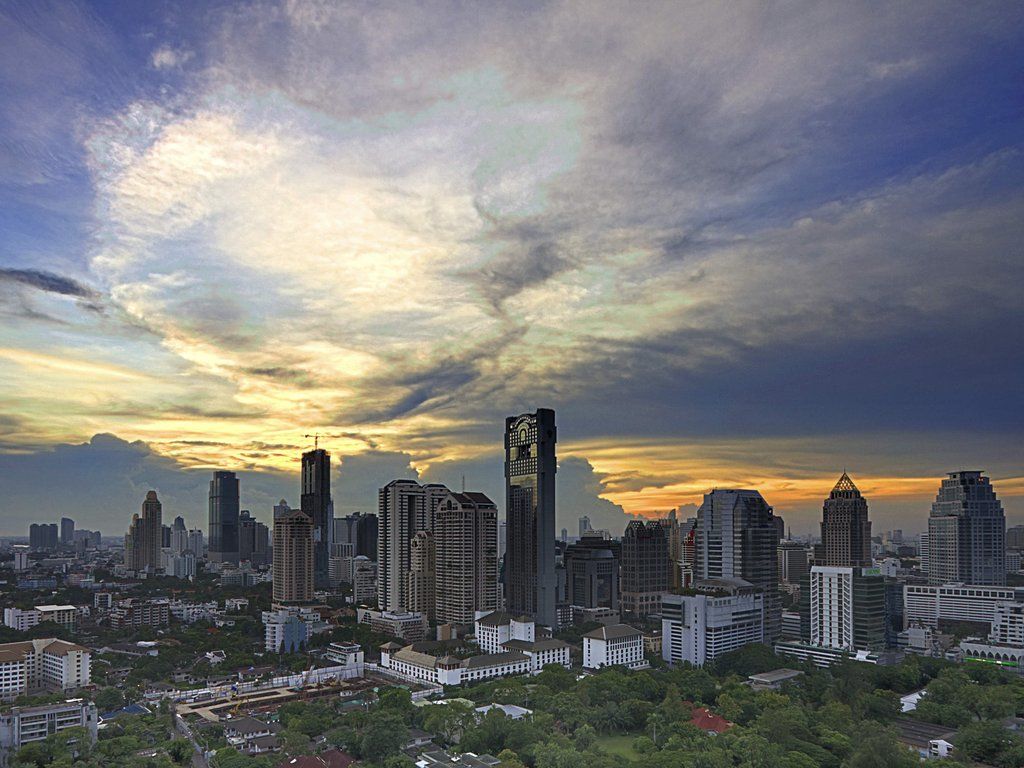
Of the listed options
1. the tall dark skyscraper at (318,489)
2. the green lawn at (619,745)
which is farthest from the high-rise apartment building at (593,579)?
the tall dark skyscraper at (318,489)

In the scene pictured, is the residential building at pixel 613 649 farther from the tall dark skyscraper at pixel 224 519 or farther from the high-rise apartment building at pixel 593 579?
the tall dark skyscraper at pixel 224 519

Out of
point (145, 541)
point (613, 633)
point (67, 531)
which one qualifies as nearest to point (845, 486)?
point (613, 633)

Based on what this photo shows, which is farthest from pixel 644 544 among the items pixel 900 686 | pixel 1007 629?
pixel 900 686

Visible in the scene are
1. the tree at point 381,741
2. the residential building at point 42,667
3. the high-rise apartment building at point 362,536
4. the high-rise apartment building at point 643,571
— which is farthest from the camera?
the high-rise apartment building at point 362,536

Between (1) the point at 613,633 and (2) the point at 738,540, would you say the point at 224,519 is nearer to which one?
(2) the point at 738,540

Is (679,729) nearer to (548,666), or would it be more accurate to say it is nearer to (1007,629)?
(548,666)

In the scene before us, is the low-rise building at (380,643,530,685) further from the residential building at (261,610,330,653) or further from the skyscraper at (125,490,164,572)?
the skyscraper at (125,490,164,572)

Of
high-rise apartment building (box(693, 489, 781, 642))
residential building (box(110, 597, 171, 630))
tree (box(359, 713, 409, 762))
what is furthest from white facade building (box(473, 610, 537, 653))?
residential building (box(110, 597, 171, 630))

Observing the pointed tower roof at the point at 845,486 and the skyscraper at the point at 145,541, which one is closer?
the pointed tower roof at the point at 845,486
